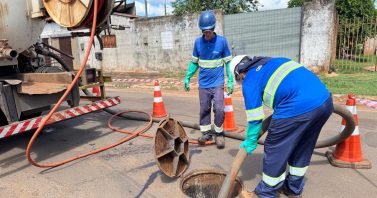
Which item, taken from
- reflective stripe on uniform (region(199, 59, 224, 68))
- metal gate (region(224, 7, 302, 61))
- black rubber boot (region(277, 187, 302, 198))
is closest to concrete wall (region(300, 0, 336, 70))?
metal gate (region(224, 7, 302, 61))

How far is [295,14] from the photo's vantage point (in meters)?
11.4

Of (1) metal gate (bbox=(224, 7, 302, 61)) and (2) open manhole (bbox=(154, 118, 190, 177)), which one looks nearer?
(2) open manhole (bbox=(154, 118, 190, 177))

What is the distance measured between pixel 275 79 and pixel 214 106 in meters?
1.93

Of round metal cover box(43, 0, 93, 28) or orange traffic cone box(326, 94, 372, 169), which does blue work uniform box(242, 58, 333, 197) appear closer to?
orange traffic cone box(326, 94, 372, 169)

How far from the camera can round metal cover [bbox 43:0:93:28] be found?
4371 millimetres

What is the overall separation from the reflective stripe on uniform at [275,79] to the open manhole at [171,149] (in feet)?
4.33

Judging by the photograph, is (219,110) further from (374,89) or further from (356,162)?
(374,89)

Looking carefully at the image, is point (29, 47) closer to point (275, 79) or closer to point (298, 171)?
point (275, 79)

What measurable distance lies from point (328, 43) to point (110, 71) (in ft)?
37.0

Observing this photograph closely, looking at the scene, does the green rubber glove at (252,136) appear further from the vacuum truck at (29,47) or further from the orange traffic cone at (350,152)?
the vacuum truck at (29,47)

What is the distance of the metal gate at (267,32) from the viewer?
11.5 meters

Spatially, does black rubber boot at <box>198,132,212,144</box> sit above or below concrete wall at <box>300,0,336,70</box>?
below

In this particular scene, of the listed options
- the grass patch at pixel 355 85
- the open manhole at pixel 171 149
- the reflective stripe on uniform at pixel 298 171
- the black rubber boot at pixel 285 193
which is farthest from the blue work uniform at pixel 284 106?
the grass patch at pixel 355 85

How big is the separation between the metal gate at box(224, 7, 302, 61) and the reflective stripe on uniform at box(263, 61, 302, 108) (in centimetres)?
953
